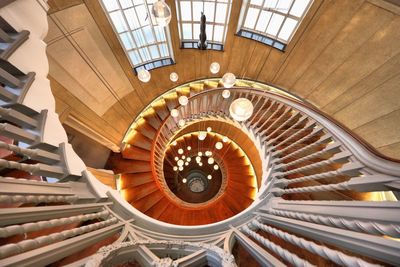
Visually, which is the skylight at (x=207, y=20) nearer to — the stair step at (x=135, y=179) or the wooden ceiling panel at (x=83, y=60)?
the wooden ceiling panel at (x=83, y=60)

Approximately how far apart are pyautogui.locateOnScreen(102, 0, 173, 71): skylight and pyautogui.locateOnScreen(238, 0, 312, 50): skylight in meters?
2.27

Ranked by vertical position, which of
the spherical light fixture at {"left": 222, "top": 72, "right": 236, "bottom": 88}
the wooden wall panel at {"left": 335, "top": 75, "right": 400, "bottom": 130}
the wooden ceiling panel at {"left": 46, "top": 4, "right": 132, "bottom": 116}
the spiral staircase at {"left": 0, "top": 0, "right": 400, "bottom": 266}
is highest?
the wooden ceiling panel at {"left": 46, "top": 4, "right": 132, "bottom": 116}

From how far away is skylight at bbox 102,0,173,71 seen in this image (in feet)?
14.2

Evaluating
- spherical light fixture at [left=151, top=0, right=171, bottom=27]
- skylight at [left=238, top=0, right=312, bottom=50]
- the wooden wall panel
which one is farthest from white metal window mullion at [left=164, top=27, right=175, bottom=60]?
the wooden wall panel

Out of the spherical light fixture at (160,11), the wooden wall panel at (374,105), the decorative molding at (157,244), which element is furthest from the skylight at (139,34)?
the wooden wall panel at (374,105)

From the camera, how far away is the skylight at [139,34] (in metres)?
4.34

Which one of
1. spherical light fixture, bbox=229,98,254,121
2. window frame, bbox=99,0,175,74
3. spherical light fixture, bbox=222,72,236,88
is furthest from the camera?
window frame, bbox=99,0,175,74

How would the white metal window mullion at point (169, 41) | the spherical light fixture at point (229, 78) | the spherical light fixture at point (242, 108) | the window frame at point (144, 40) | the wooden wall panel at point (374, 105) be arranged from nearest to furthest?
the spherical light fixture at point (242, 108), the wooden wall panel at point (374, 105), the spherical light fixture at point (229, 78), the window frame at point (144, 40), the white metal window mullion at point (169, 41)

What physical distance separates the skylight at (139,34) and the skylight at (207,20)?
0.62m

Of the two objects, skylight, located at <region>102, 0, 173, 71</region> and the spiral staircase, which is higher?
skylight, located at <region>102, 0, 173, 71</region>

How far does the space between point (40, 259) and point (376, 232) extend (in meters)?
1.85

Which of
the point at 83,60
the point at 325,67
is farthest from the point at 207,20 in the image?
the point at 83,60

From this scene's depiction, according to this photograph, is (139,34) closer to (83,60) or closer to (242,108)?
(83,60)

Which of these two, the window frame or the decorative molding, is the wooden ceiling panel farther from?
the decorative molding
